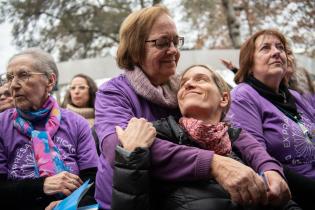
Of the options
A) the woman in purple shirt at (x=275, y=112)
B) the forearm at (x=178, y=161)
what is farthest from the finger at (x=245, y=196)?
the woman in purple shirt at (x=275, y=112)

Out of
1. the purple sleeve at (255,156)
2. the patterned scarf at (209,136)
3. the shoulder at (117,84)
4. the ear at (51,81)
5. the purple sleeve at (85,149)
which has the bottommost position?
the purple sleeve at (85,149)

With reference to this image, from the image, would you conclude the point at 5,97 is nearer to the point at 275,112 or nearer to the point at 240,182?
the point at 275,112

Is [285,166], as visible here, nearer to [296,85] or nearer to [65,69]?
[296,85]

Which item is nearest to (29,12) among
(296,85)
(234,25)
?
(234,25)

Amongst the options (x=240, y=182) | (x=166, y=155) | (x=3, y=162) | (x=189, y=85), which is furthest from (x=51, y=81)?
(x=240, y=182)

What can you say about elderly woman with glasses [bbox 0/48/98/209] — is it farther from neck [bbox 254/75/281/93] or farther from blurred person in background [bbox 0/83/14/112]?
neck [bbox 254/75/281/93]

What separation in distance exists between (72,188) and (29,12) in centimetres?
1386

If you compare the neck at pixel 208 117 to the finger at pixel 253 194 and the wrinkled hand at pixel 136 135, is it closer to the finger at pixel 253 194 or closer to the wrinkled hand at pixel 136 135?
the wrinkled hand at pixel 136 135

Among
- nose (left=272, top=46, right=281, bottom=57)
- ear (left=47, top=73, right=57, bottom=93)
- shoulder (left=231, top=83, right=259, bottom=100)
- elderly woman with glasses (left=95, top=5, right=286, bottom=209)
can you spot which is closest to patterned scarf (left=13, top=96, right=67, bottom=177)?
ear (left=47, top=73, right=57, bottom=93)

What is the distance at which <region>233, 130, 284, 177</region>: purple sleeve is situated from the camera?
1.86m

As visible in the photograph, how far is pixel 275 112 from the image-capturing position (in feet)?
8.32

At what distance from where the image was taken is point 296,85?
3.45 meters

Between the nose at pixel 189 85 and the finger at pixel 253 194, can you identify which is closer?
the finger at pixel 253 194

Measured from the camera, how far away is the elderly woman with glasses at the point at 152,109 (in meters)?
1.62
